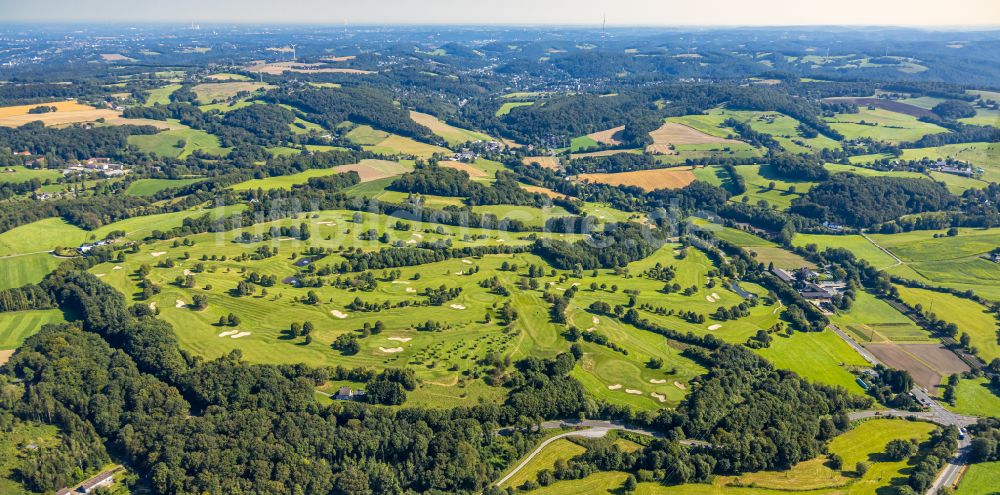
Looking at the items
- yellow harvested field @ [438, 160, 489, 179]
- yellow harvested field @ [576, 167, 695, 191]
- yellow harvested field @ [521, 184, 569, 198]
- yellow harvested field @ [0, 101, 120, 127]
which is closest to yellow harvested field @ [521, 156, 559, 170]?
yellow harvested field @ [576, 167, 695, 191]

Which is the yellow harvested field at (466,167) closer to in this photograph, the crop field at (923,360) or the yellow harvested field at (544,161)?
the yellow harvested field at (544,161)

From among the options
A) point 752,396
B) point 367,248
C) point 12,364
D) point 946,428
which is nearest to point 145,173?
point 367,248

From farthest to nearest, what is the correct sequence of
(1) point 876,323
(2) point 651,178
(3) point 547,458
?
(2) point 651,178 → (1) point 876,323 → (3) point 547,458

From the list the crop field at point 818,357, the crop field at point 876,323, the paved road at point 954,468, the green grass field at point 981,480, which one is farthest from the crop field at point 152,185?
the green grass field at point 981,480

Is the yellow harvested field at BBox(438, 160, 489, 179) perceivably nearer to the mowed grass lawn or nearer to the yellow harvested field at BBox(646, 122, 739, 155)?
the yellow harvested field at BBox(646, 122, 739, 155)

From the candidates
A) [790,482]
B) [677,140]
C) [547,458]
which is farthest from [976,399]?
[677,140]

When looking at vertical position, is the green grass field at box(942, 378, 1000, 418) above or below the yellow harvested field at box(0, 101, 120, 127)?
below

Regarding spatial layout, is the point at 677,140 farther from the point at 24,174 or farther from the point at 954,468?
the point at 24,174
